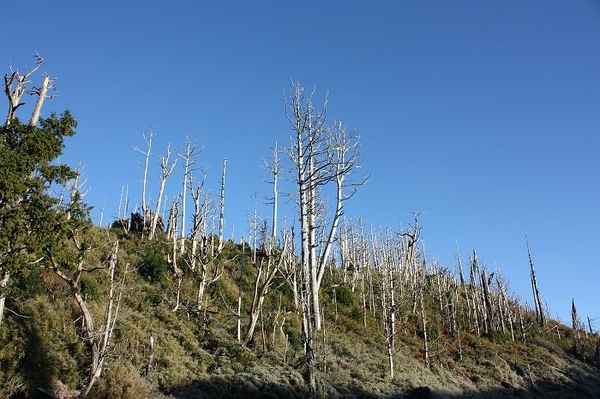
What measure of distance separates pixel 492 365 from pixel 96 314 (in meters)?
20.9

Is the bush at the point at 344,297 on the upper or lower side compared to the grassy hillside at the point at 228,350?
upper

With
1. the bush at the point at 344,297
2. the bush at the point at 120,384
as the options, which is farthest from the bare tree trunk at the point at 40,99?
the bush at the point at 344,297

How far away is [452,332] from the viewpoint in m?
31.5

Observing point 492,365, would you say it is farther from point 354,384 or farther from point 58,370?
point 58,370

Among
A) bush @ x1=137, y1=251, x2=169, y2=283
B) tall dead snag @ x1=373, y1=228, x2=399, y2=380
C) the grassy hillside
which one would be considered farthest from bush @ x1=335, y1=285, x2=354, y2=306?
bush @ x1=137, y1=251, x2=169, y2=283

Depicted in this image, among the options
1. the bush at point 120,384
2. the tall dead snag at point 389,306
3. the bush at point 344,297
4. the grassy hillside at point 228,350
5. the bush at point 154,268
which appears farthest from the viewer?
the bush at point 344,297

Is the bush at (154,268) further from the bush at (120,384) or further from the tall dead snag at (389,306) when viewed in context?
the tall dead snag at (389,306)

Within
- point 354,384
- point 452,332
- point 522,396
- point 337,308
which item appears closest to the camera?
point 354,384

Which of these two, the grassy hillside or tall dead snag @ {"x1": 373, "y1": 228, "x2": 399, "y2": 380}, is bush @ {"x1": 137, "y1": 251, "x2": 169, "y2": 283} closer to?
the grassy hillside

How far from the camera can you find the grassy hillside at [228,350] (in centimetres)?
1358

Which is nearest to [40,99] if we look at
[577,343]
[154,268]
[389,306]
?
[154,268]

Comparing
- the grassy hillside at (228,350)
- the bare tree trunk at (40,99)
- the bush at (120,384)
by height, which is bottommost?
the bush at (120,384)

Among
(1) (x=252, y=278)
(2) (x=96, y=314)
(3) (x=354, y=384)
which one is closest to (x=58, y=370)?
(2) (x=96, y=314)

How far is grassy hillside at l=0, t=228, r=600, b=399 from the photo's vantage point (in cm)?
1358
